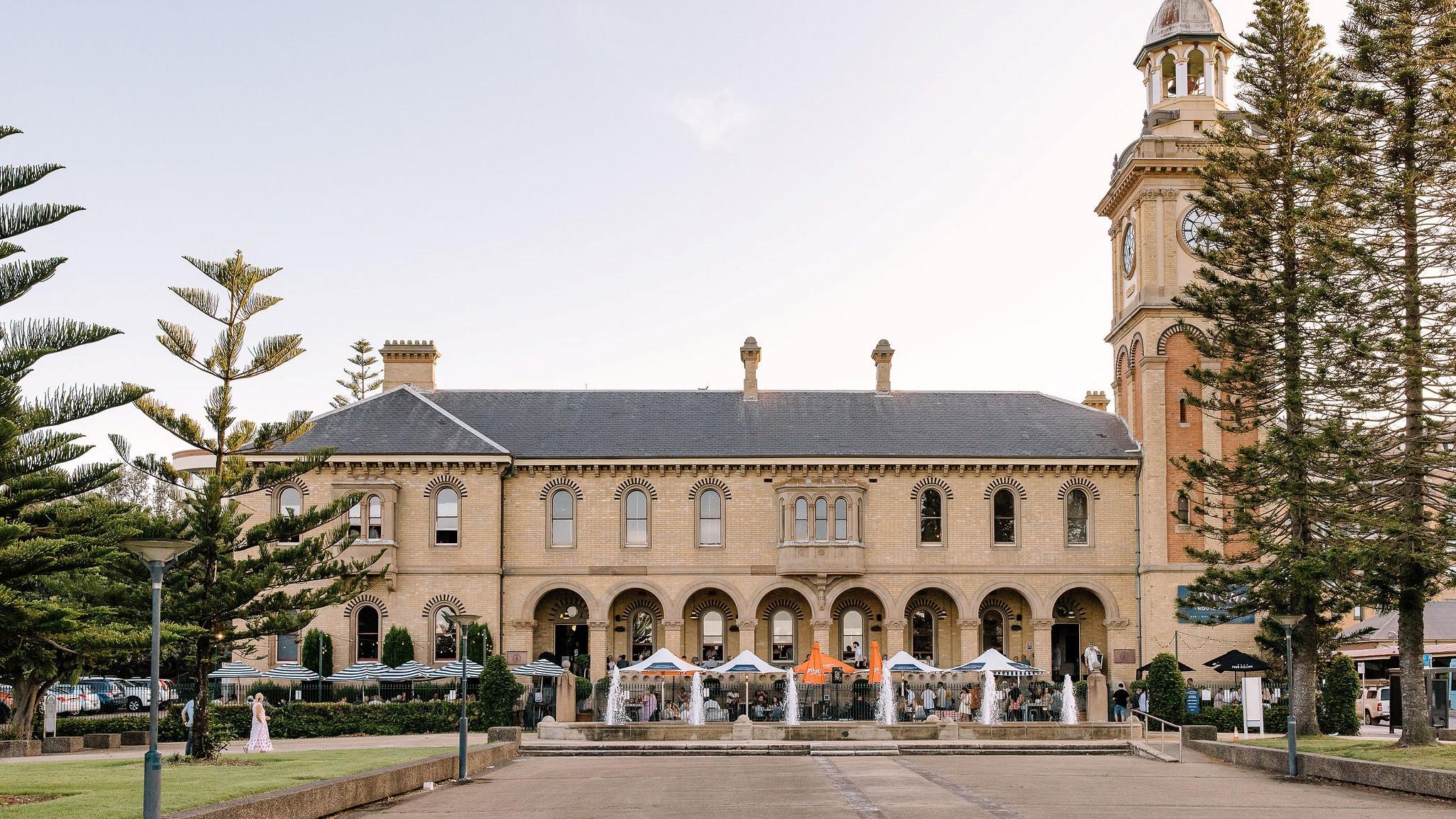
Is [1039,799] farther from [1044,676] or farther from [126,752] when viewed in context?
[1044,676]

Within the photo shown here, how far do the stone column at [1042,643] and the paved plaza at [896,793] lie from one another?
14.9 meters

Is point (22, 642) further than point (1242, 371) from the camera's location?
No

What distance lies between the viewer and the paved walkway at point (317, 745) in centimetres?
2797

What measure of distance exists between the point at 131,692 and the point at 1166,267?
33319 millimetres

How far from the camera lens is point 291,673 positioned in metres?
39.1

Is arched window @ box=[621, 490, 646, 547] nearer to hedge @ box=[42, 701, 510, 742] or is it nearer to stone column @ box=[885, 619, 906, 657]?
stone column @ box=[885, 619, 906, 657]

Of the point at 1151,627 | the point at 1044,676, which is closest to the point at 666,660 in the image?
the point at 1044,676

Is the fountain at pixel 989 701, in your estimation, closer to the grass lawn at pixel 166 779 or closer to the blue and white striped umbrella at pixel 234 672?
the grass lawn at pixel 166 779

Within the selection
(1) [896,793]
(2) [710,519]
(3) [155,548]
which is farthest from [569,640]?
(3) [155,548]

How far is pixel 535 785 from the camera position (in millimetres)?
22531

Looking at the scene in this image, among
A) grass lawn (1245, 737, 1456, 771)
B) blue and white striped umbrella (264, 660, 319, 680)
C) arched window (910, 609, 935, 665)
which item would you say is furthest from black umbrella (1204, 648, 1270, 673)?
blue and white striped umbrella (264, 660, 319, 680)

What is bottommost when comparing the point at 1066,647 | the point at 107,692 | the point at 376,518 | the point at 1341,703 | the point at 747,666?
the point at 107,692

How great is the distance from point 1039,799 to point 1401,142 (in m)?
13.8

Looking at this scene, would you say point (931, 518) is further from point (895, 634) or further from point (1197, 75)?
point (1197, 75)
